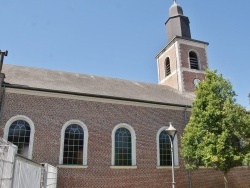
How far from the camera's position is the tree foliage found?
36.6ft

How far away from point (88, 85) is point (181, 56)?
8.86 m

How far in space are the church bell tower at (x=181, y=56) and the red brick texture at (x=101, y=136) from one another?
5.16 m

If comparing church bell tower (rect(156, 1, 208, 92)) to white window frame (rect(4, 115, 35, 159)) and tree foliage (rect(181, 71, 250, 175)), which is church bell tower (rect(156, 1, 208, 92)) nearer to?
tree foliage (rect(181, 71, 250, 175))

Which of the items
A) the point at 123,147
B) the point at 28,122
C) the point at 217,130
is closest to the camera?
the point at 217,130

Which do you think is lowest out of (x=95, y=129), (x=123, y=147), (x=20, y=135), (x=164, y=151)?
(x=164, y=151)

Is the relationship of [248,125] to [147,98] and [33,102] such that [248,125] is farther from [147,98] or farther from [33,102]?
[33,102]

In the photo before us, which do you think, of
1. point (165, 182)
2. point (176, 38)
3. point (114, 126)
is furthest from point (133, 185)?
point (176, 38)

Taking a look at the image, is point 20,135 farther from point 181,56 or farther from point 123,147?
point 181,56

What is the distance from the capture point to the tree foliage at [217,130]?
1115cm

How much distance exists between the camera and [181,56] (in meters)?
20.4

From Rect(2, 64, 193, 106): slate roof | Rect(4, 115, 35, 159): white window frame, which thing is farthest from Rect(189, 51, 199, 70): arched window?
Rect(4, 115, 35, 159): white window frame

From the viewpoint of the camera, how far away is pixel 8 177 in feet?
14.8

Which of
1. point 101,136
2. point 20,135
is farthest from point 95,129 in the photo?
point 20,135

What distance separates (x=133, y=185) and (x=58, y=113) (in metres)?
5.52
